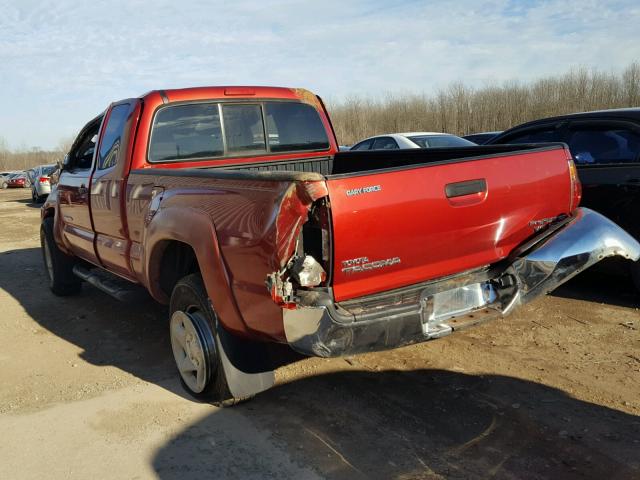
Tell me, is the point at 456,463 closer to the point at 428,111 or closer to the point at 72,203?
the point at 72,203

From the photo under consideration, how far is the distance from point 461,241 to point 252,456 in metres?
1.66

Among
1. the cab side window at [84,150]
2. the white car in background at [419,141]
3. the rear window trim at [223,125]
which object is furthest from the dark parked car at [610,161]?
the white car in background at [419,141]

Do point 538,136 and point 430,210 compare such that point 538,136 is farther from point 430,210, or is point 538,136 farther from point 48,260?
point 48,260

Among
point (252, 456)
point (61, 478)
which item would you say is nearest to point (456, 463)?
point (252, 456)

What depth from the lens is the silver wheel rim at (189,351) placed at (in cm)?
354

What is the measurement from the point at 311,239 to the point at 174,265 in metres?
1.60

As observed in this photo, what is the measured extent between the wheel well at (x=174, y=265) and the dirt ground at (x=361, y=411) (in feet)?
2.34

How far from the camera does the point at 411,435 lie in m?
3.14

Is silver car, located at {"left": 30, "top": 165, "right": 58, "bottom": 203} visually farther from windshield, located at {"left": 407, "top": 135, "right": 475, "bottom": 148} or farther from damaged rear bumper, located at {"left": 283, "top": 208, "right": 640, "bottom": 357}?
damaged rear bumper, located at {"left": 283, "top": 208, "right": 640, "bottom": 357}

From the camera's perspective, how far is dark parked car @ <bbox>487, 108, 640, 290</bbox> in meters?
5.07

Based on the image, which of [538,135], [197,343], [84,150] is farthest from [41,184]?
[197,343]

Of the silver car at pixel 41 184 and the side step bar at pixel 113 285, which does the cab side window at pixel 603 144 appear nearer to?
the side step bar at pixel 113 285

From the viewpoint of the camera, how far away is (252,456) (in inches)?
119

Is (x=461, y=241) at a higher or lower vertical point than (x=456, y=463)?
higher
